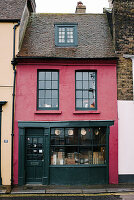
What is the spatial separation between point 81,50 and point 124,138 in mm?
5044

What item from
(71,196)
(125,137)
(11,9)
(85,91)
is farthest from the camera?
(11,9)

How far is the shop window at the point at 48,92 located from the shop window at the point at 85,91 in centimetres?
107

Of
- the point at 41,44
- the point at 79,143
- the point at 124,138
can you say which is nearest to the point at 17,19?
the point at 41,44

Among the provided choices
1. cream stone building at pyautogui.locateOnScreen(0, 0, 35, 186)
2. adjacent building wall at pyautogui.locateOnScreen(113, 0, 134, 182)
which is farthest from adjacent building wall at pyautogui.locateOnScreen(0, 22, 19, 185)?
adjacent building wall at pyautogui.locateOnScreen(113, 0, 134, 182)

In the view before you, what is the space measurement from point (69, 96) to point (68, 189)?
4.42 meters

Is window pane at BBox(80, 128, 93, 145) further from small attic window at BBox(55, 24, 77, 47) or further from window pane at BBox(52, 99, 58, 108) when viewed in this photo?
small attic window at BBox(55, 24, 77, 47)

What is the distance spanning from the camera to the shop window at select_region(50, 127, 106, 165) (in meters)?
12.2

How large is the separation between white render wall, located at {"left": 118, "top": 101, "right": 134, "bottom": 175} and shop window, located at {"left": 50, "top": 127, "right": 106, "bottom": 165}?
2.79 ft

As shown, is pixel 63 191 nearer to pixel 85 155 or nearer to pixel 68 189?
pixel 68 189

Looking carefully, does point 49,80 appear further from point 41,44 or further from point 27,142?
point 27,142

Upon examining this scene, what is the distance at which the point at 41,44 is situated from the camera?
13273mm

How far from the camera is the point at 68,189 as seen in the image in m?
11.3

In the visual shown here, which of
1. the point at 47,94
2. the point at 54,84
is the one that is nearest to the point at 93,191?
the point at 47,94

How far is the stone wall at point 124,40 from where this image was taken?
12.5 metres
